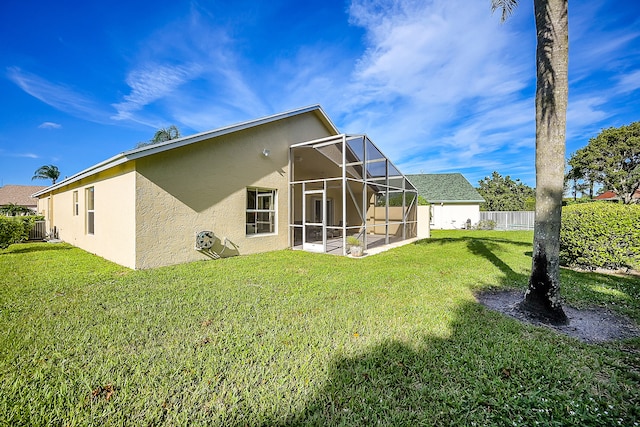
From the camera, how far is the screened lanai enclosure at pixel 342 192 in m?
10.6

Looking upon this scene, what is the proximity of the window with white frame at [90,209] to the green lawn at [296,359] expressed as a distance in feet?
17.1

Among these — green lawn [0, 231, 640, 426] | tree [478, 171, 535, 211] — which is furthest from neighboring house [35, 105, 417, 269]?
tree [478, 171, 535, 211]

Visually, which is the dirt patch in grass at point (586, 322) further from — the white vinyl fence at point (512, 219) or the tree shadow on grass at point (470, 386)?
the white vinyl fence at point (512, 219)

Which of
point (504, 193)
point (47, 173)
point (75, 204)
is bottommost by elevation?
point (75, 204)

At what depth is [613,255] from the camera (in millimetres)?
7289

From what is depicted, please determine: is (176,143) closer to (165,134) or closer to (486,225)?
(165,134)

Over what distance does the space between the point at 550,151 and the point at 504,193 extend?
112 feet

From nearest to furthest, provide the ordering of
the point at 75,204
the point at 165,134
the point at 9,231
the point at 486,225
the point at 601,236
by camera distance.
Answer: the point at 601,236
the point at 9,231
the point at 75,204
the point at 486,225
the point at 165,134

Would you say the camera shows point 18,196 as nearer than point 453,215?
No

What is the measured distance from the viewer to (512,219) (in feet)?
80.8

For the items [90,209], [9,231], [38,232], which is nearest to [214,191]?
[90,209]

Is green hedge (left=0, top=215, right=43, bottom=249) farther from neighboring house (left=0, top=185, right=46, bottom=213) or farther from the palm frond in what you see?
neighboring house (left=0, top=185, right=46, bottom=213)

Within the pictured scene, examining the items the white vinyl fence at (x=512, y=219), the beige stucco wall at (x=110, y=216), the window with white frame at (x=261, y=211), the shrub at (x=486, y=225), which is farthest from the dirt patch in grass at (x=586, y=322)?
the white vinyl fence at (x=512, y=219)

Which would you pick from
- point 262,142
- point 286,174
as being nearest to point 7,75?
point 262,142
